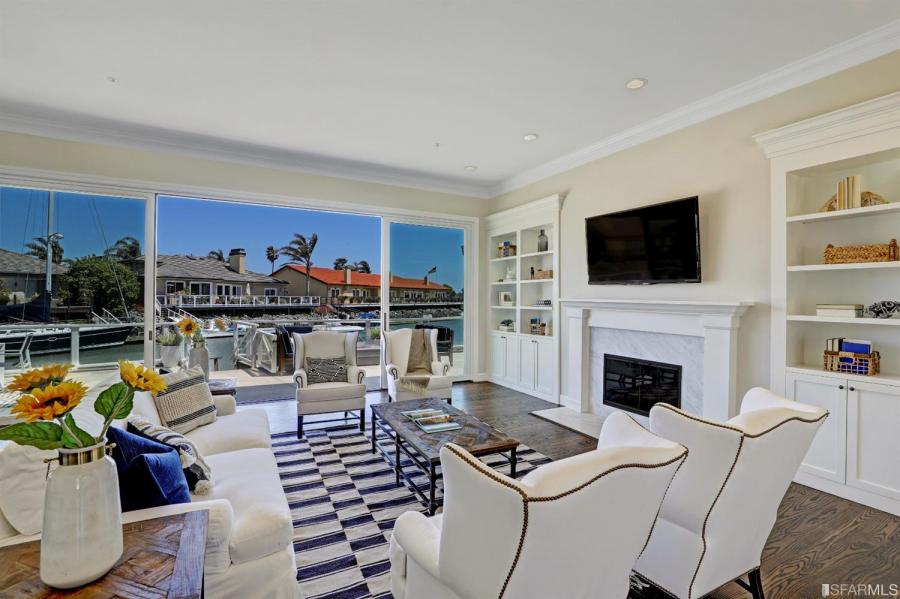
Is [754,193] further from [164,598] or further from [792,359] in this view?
[164,598]

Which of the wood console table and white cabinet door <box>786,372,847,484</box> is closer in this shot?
the wood console table

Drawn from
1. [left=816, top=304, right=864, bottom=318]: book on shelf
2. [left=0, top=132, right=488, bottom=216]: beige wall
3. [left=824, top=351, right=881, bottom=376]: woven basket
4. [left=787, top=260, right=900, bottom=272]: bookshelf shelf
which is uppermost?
[left=0, top=132, right=488, bottom=216]: beige wall

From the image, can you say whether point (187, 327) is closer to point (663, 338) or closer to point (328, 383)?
point (328, 383)

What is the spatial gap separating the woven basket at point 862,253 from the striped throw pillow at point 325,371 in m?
4.10

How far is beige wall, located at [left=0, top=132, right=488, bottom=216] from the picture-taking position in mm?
4195

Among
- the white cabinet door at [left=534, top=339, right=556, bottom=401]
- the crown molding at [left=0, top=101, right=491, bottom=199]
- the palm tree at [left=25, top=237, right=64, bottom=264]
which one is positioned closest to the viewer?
the crown molding at [left=0, top=101, right=491, bottom=199]

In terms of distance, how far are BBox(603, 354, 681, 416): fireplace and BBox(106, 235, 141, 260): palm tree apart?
17.2ft

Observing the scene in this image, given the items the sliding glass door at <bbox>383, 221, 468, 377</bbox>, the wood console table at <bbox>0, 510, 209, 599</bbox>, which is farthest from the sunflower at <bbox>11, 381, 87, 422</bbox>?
the sliding glass door at <bbox>383, 221, 468, 377</bbox>

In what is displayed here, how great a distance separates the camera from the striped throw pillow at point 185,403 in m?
2.66

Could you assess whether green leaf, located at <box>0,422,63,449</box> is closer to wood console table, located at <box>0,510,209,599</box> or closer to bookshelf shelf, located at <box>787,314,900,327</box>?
wood console table, located at <box>0,510,209,599</box>

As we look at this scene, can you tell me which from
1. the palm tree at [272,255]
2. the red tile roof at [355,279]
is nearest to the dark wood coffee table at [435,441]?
the red tile roof at [355,279]

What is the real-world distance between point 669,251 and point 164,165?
5321mm

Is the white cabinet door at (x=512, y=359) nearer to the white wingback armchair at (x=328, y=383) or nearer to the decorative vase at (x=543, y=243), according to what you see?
the decorative vase at (x=543, y=243)

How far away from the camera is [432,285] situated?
21.8 feet
